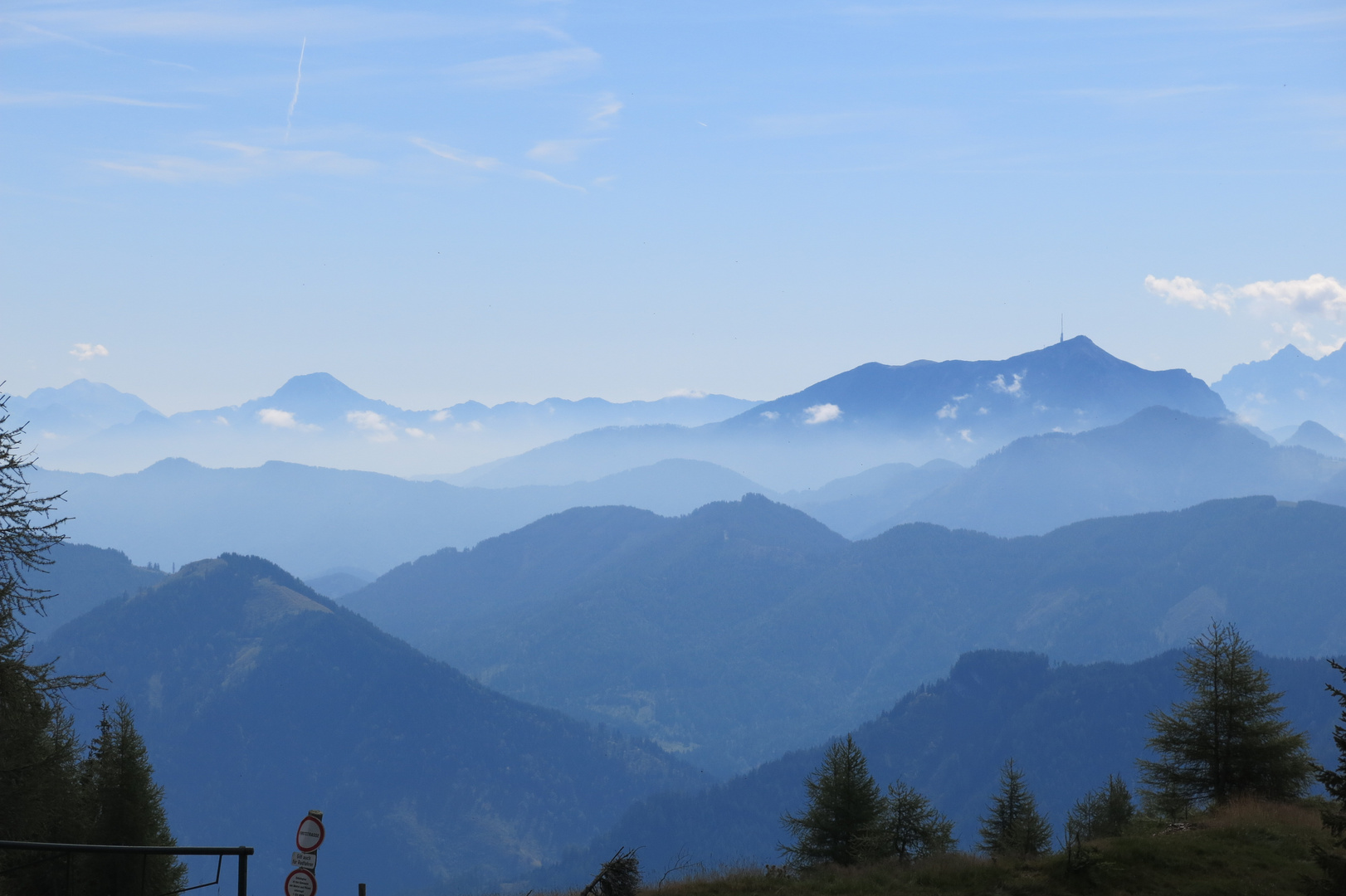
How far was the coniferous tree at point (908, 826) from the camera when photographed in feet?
137

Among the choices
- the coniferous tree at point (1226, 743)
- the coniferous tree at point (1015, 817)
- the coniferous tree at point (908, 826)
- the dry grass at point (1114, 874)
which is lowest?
the coniferous tree at point (1015, 817)

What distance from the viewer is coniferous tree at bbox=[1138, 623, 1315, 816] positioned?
35.1 metres

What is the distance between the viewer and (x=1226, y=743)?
35.9m

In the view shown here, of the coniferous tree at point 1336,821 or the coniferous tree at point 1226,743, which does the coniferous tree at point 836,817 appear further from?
the coniferous tree at point 1336,821

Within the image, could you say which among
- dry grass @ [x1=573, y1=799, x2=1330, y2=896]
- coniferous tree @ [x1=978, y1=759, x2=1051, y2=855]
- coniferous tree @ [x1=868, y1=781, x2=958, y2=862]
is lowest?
coniferous tree @ [x1=978, y1=759, x2=1051, y2=855]

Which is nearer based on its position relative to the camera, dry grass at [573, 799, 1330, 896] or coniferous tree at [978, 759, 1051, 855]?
dry grass at [573, 799, 1330, 896]

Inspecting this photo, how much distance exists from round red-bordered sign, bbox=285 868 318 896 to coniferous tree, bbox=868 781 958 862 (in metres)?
26.7

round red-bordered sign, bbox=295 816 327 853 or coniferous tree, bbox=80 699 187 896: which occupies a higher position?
round red-bordered sign, bbox=295 816 327 853

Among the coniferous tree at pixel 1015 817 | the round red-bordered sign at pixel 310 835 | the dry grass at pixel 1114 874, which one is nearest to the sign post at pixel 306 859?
the round red-bordered sign at pixel 310 835

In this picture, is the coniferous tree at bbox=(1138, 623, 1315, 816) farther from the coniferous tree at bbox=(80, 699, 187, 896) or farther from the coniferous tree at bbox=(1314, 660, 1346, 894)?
the coniferous tree at bbox=(80, 699, 187, 896)

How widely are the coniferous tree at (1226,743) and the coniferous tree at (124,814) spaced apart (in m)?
36.1

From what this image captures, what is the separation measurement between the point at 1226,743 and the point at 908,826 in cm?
1425

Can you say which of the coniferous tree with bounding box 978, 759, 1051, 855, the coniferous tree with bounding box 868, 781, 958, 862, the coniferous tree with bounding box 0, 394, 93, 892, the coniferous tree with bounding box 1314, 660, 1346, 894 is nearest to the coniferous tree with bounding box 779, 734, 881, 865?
the coniferous tree with bounding box 868, 781, 958, 862

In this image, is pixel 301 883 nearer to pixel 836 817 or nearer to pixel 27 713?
pixel 27 713
